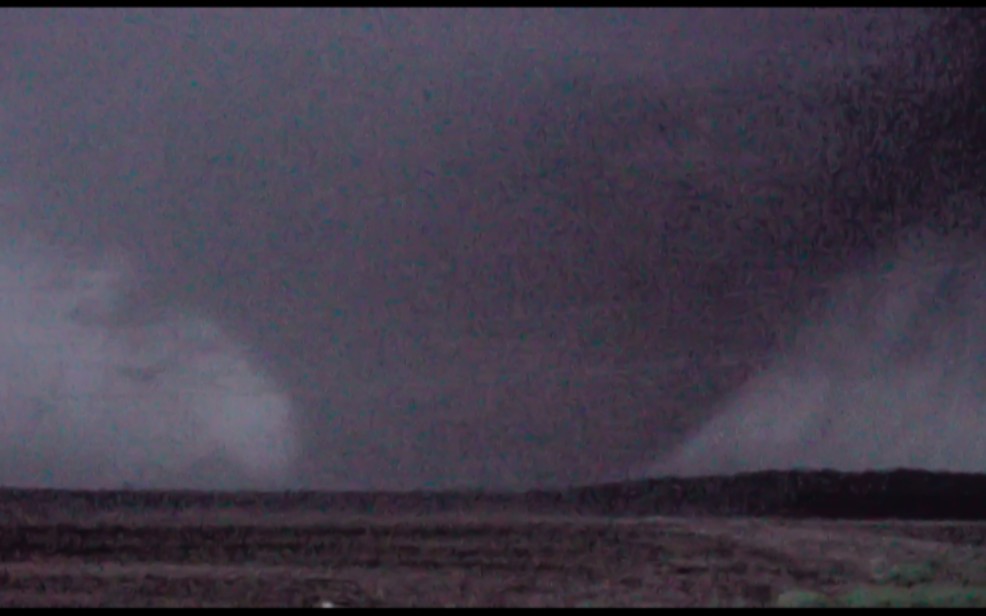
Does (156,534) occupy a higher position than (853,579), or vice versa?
(156,534)

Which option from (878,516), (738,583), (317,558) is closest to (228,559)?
(317,558)

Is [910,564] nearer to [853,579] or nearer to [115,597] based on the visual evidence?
[853,579]

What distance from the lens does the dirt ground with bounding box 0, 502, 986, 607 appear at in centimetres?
3262

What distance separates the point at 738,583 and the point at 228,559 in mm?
20967

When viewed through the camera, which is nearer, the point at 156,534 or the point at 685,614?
the point at 685,614

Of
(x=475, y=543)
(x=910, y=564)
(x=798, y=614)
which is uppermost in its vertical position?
(x=475, y=543)

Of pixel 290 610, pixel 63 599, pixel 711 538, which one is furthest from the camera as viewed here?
pixel 711 538

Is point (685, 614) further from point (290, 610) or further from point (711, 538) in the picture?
point (711, 538)

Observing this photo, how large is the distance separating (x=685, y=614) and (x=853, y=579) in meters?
14.7

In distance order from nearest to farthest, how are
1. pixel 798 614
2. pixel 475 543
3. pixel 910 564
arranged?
1. pixel 798 614
2. pixel 910 564
3. pixel 475 543

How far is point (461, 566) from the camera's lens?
141 ft

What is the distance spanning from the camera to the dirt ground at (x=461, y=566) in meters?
32.6

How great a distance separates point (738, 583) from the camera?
36.0 m

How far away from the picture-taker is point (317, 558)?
158 feet
